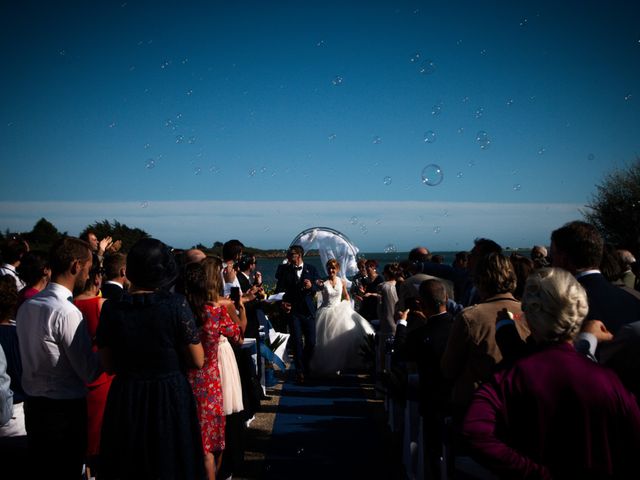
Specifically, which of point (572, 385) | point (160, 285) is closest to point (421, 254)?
point (160, 285)

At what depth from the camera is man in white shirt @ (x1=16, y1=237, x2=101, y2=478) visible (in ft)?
10.7

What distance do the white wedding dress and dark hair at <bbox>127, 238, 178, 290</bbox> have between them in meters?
6.62

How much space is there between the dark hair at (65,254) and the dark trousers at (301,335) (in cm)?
588

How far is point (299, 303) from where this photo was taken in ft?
30.3

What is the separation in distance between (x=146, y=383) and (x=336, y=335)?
266 inches

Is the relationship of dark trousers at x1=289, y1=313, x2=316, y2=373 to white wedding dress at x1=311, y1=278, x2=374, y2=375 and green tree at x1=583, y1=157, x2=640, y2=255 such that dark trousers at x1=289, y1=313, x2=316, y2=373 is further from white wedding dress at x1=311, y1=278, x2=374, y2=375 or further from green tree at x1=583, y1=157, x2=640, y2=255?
green tree at x1=583, y1=157, x2=640, y2=255

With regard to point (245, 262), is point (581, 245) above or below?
above

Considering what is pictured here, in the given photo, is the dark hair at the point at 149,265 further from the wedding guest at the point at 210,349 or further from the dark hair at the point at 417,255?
the dark hair at the point at 417,255

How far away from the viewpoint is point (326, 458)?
18.5 feet

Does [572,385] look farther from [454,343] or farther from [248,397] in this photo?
[248,397]

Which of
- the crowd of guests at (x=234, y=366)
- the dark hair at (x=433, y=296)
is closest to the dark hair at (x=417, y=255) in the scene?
the crowd of guests at (x=234, y=366)

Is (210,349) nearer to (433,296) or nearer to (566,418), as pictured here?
(433,296)

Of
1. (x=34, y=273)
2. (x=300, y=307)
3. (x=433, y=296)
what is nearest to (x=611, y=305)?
(x=433, y=296)

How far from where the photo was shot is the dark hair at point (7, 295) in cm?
420
